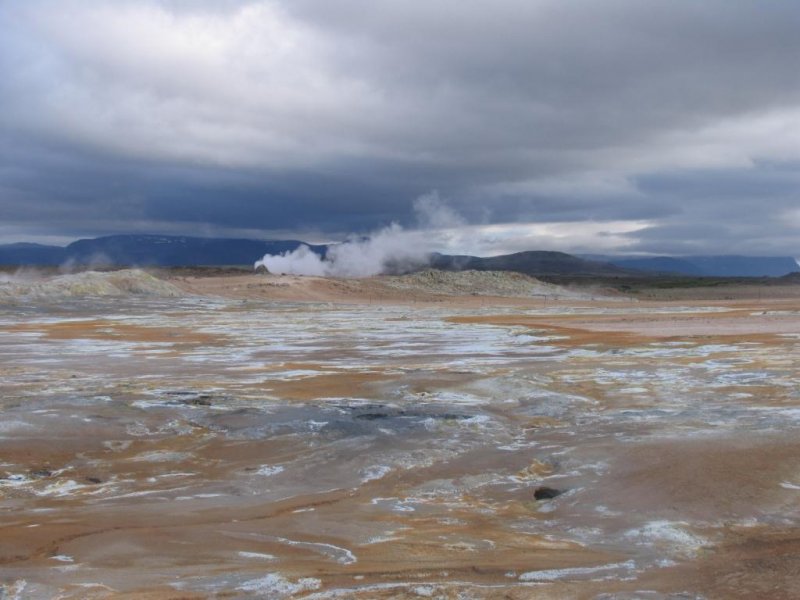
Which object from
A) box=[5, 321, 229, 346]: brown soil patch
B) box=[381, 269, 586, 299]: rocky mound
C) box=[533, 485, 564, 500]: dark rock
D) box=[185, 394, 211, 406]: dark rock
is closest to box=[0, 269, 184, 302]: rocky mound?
box=[5, 321, 229, 346]: brown soil patch

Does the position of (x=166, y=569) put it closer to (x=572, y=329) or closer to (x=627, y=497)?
(x=627, y=497)

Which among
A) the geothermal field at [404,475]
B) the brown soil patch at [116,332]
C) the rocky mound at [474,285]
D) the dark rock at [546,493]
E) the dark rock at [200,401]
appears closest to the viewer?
the geothermal field at [404,475]

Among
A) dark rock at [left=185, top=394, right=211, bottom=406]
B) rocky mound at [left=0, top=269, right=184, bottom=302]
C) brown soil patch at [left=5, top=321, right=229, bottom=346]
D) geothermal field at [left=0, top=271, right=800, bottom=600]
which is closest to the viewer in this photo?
geothermal field at [left=0, top=271, right=800, bottom=600]

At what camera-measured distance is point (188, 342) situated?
108 ft

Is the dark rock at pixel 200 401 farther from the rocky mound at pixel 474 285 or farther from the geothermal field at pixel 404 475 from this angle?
the rocky mound at pixel 474 285

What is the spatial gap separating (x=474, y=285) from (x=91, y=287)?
39646mm

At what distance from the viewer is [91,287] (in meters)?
72.2

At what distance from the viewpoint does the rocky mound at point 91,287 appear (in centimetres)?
6581

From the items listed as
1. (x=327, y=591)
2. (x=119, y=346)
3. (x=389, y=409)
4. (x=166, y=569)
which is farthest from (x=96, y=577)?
(x=119, y=346)

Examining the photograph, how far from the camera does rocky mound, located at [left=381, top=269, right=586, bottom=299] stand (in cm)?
8931

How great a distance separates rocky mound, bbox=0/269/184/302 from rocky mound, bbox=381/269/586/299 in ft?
79.0

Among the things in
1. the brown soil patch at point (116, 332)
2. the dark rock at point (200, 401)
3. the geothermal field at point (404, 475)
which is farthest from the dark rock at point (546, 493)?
the brown soil patch at point (116, 332)

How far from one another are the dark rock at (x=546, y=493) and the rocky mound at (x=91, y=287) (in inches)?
2359

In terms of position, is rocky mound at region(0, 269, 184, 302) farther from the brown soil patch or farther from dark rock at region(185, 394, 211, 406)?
dark rock at region(185, 394, 211, 406)
